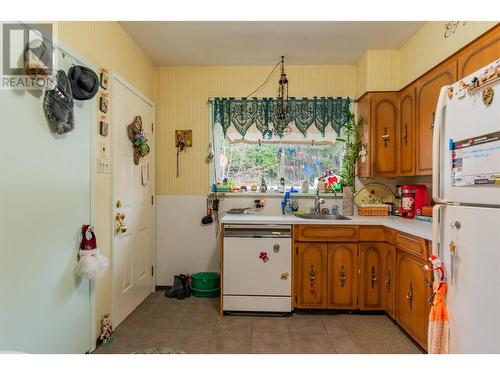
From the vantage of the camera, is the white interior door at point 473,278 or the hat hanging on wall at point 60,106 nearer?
the white interior door at point 473,278

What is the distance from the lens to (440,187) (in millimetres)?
1374

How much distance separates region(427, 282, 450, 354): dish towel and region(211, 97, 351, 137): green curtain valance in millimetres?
2141

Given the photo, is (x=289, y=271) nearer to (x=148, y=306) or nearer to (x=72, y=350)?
(x=148, y=306)

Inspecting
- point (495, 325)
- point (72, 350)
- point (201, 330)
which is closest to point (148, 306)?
point (201, 330)

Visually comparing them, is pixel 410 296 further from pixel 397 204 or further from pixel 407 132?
pixel 407 132

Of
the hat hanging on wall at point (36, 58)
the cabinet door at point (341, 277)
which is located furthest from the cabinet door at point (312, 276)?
the hat hanging on wall at point (36, 58)

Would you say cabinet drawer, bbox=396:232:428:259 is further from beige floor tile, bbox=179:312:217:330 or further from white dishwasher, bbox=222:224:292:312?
beige floor tile, bbox=179:312:217:330

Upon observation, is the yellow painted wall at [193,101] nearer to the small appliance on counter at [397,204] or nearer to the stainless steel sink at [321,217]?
the stainless steel sink at [321,217]

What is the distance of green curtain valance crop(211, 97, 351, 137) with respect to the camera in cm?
312

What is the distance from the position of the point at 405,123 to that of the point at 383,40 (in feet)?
2.82

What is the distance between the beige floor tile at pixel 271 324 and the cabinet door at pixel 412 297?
95 centimetres

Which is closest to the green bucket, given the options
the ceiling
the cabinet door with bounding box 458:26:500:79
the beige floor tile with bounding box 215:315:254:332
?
the beige floor tile with bounding box 215:315:254:332

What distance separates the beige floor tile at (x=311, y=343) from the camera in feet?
6.47
